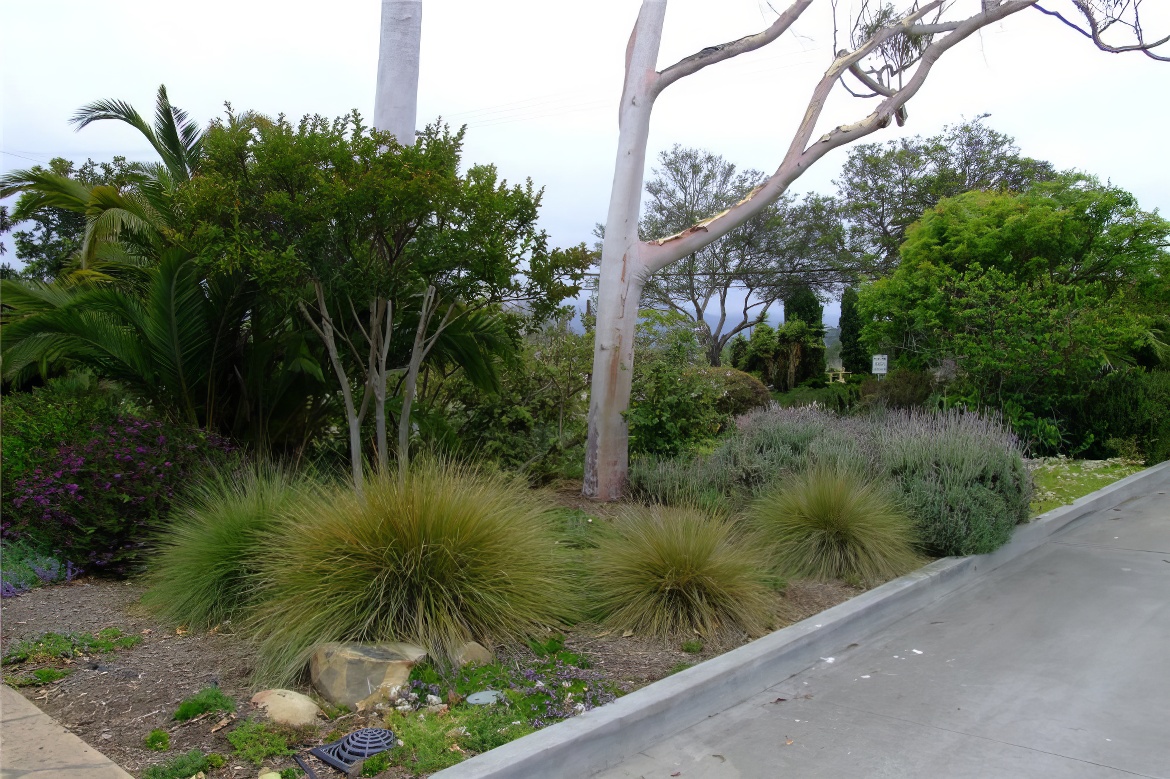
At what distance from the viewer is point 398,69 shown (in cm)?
865

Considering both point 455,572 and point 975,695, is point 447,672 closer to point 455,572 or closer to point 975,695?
point 455,572

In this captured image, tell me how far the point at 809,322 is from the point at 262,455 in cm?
2433

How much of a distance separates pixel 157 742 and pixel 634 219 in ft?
24.1

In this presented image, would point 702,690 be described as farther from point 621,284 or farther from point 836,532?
point 621,284

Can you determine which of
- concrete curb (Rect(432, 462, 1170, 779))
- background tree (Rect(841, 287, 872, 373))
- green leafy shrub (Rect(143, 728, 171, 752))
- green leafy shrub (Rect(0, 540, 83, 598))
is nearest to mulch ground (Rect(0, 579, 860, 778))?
green leafy shrub (Rect(143, 728, 171, 752))

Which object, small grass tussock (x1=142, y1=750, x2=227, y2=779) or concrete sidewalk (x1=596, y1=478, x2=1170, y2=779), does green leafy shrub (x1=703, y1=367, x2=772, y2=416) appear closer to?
concrete sidewalk (x1=596, y1=478, x2=1170, y2=779)

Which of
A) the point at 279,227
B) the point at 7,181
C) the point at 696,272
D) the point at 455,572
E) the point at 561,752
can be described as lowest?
the point at 561,752

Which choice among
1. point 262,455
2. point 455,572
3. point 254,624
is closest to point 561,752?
point 455,572

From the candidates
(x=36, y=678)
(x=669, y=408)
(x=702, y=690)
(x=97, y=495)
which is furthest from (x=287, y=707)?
(x=669, y=408)

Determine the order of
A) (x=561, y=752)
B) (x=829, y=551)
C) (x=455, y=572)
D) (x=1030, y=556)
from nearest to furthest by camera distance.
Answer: (x=561, y=752) < (x=455, y=572) < (x=829, y=551) < (x=1030, y=556)

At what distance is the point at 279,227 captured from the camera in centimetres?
702

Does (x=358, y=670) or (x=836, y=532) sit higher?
(x=836, y=532)

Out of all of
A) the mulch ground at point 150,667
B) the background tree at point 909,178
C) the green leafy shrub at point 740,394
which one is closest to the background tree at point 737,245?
the background tree at point 909,178

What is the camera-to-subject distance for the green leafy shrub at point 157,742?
12.2 ft
